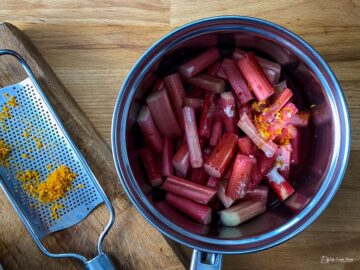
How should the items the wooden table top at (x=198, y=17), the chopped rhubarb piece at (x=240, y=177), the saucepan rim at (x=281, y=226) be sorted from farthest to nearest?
the wooden table top at (x=198, y=17), the chopped rhubarb piece at (x=240, y=177), the saucepan rim at (x=281, y=226)

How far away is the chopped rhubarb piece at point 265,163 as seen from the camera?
1028 mm

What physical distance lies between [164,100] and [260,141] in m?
0.26

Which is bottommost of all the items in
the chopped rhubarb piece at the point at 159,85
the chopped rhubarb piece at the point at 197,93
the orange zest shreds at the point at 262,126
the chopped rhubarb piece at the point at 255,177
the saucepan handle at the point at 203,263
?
the saucepan handle at the point at 203,263

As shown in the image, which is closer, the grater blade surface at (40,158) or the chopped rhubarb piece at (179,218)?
the chopped rhubarb piece at (179,218)

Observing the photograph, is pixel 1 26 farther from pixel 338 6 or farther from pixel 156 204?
pixel 338 6

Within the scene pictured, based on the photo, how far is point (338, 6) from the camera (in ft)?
3.60

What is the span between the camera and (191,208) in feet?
3.30

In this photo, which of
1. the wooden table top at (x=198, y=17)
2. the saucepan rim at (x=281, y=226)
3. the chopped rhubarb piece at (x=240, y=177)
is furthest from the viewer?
the wooden table top at (x=198, y=17)

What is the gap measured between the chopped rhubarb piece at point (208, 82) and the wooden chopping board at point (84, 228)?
0.29 m

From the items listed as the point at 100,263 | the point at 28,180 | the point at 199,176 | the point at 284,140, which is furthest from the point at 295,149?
the point at 28,180

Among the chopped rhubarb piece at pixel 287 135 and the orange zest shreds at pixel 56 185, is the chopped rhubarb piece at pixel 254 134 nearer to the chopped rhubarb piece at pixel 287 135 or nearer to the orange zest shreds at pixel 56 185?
the chopped rhubarb piece at pixel 287 135

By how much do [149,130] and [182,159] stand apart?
0.11 metres

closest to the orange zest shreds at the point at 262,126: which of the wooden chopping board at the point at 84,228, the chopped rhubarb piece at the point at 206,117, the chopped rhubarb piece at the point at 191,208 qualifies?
the chopped rhubarb piece at the point at 206,117

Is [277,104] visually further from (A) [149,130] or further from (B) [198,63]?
(A) [149,130]
